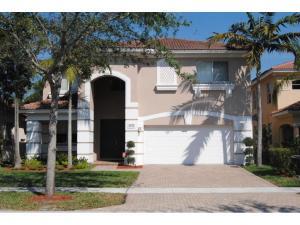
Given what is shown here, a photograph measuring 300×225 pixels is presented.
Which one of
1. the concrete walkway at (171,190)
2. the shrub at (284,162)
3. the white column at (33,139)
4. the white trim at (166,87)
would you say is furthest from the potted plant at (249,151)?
the white column at (33,139)

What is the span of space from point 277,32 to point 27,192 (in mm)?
13901

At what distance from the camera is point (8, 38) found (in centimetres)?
1242

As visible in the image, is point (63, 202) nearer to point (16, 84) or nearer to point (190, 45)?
point (16, 84)

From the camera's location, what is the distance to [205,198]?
12.4 metres

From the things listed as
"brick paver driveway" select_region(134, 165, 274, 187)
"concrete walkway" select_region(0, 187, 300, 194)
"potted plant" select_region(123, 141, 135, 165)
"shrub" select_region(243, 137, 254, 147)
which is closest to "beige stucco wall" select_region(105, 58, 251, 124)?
"shrub" select_region(243, 137, 254, 147)

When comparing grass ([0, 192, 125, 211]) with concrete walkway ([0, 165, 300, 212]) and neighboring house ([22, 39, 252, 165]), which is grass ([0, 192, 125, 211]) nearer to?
concrete walkway ([0, 165, 300, 212])

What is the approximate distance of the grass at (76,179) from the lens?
15.5 meters

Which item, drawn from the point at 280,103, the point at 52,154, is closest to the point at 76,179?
the point at 52,154

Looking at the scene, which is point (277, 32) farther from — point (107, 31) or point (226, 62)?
point (107, 31)

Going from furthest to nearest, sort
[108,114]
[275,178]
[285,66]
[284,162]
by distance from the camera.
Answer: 1. [285,66]
2. [108,114]
3. [284,162]
4. [275,178]

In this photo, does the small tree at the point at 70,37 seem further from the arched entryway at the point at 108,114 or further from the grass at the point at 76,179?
the arched entryway at the point at 108,114

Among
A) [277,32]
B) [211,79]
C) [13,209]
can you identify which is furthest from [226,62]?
[13,209]

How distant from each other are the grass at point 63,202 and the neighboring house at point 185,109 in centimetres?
1058

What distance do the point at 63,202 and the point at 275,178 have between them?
8.69 metres
